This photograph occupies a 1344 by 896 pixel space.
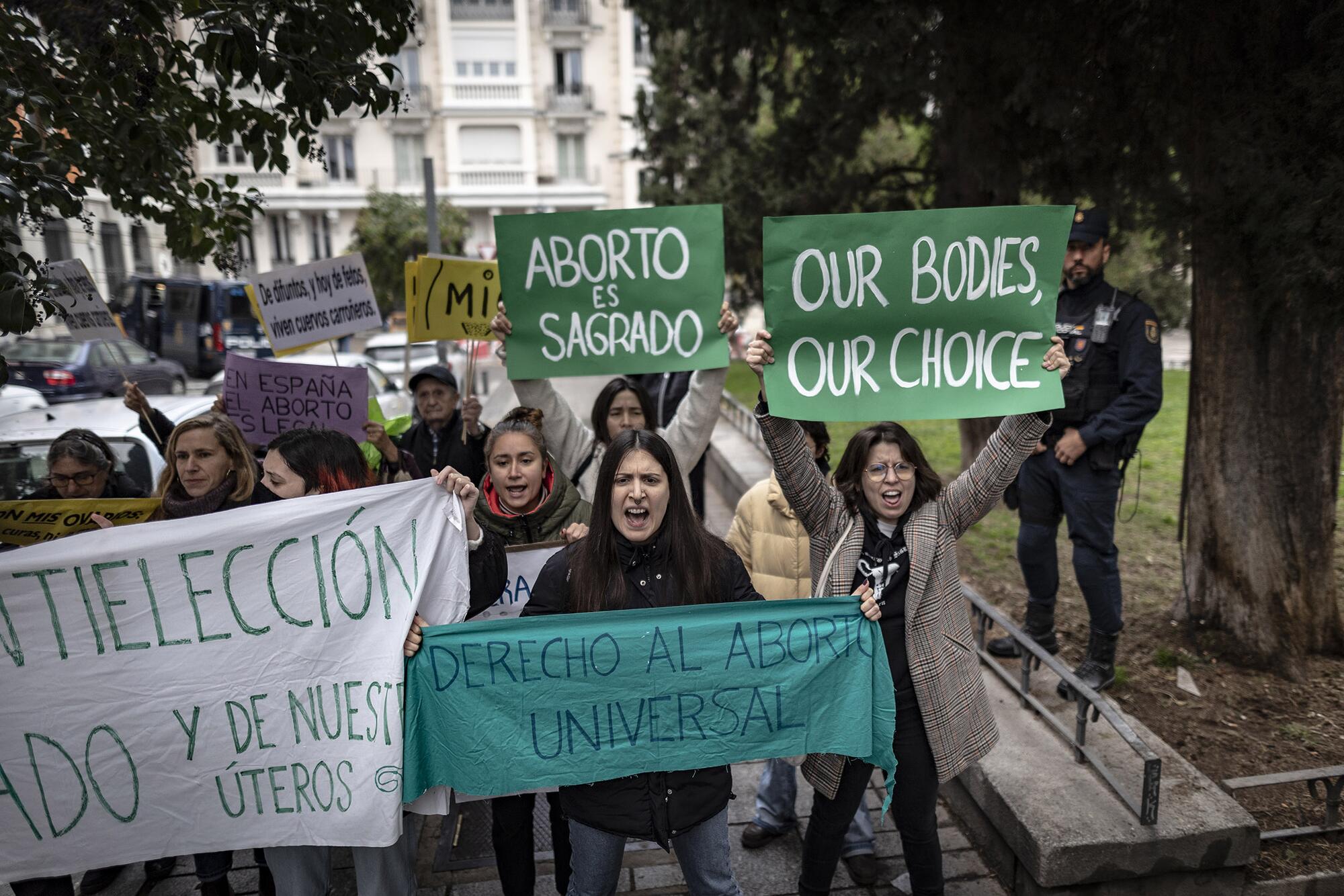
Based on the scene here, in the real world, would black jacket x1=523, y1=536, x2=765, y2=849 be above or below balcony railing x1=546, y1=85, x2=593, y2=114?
below

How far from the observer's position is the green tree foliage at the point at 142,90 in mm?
3314

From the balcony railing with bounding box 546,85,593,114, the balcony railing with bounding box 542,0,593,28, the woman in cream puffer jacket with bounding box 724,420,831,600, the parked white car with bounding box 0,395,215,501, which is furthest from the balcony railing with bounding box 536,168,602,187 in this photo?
the woman in cream puffer jacket with bounding box 724,420,831,600

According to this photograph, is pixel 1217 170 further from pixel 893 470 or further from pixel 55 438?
pixel 55 438

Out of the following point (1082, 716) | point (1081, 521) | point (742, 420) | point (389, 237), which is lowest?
point (1082, 716)

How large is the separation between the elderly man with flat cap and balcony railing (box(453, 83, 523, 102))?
135ft

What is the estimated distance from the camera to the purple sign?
16.7 feet

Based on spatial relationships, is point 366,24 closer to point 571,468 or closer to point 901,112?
point 571,468

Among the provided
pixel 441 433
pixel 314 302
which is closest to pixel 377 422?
pixel 441 433

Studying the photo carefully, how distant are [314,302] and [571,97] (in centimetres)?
→ 4126

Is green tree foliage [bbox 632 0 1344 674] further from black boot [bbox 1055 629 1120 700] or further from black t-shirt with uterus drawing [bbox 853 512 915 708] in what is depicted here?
black t-shirt with uterus drawing [bbox 853 512 915 708]

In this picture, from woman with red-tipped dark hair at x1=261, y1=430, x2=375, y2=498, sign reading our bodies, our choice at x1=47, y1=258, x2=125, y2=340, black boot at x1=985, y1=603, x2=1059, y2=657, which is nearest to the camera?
woman with red-tipped dark hair at x1=261, y1=430, x2=375, y2=498

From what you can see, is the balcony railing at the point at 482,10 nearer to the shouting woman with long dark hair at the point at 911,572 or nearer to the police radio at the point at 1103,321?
the police radio at the point at 1103,321

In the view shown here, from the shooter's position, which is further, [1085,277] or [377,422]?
[377,422]

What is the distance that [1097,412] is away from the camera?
14.5ft
